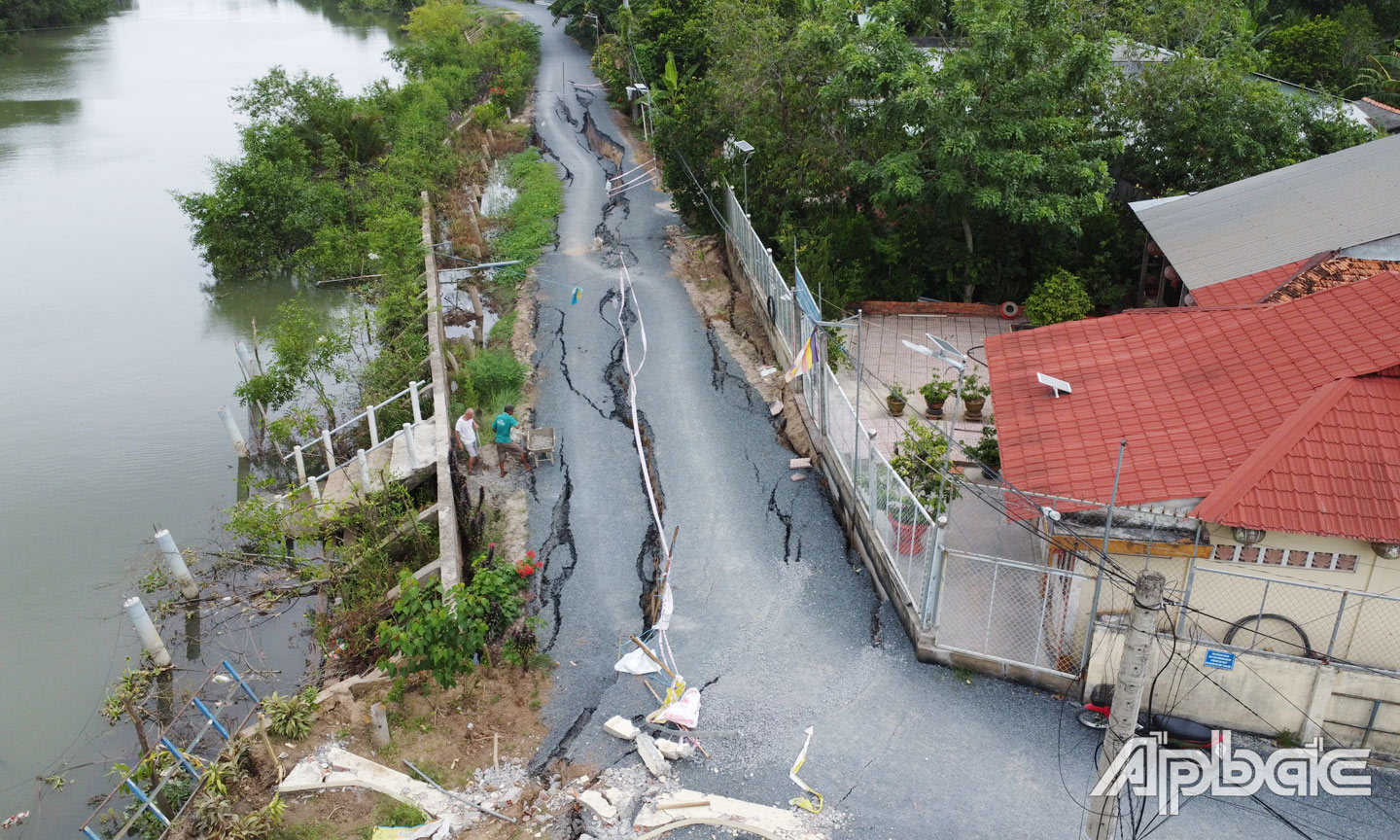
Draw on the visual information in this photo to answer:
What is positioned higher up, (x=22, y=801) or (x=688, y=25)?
(x=688, y=25)

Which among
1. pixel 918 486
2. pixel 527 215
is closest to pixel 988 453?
pixel 918 486

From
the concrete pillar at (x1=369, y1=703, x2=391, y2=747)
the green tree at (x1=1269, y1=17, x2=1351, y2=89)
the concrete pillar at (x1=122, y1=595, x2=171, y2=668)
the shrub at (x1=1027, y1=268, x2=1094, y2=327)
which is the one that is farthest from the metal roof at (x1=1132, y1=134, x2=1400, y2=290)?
the concrete pillar at (x1=122, y1=595, x2=171, y2=668)

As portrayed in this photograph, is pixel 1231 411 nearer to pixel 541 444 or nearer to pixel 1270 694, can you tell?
pixel 1270 694

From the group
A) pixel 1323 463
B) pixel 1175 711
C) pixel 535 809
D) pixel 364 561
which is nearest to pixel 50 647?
pixel 364 561

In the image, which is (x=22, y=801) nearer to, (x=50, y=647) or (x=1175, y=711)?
(x=50, y=647)

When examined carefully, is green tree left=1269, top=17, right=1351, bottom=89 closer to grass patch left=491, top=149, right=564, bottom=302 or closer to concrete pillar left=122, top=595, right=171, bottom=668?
grass patch left=491, top=149, right=564, bottom=302

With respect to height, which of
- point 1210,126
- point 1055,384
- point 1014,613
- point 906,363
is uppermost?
point 1210,126
